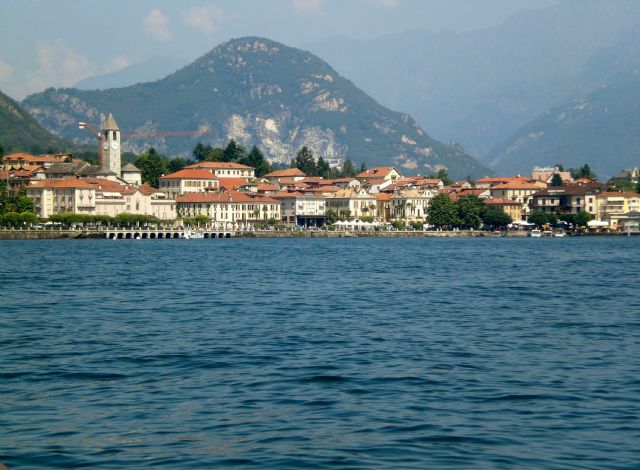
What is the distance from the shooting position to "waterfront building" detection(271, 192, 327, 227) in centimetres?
15588

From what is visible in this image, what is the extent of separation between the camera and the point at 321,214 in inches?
6220

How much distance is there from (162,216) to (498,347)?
11918 cm

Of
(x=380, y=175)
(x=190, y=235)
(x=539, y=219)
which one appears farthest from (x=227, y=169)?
(x=539, y=219)

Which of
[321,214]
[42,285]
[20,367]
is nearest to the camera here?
[20,367]

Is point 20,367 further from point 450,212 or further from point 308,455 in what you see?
point 450,212

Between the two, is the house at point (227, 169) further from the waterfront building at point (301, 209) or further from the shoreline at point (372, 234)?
the shoreline at point (372, 234)

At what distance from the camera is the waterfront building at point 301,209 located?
511 ft

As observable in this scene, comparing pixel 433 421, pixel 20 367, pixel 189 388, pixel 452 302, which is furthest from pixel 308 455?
pixel 452 302

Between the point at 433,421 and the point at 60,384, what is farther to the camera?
the point at 60,384

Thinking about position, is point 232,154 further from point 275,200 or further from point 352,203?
point 275,200

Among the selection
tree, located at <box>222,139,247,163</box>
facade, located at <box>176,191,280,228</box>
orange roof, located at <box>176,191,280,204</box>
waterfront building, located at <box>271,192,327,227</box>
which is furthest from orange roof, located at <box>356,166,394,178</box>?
facade, located at <box>176,191,280,228</box>

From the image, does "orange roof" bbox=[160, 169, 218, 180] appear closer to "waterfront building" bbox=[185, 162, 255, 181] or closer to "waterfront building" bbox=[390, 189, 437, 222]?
"waterfront building" bbox=[185, 162, 255, 181]

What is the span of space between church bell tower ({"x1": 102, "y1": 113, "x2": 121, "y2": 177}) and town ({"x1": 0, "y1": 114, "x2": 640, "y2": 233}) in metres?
0.13

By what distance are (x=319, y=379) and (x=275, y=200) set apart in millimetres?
134969
